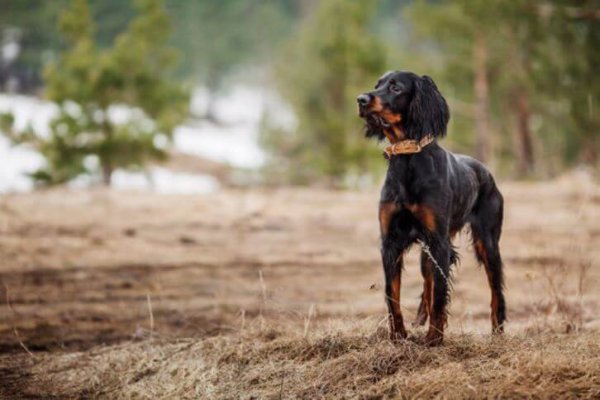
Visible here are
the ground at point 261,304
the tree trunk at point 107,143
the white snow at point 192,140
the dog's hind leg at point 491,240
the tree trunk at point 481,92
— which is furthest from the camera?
the tree trunk at point 481,92

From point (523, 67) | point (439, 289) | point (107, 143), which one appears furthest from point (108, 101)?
point (439, 289)

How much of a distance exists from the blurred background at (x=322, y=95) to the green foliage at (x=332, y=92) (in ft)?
0.16

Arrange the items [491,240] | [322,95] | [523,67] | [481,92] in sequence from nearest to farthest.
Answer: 1. [491,240]
2. [523,67]
3. [481,92]
4. [322,95]

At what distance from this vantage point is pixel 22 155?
82.0 ft

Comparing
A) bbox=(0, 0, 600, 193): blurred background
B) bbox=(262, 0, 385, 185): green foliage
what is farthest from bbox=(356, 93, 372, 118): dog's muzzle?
bbox=(262, 0, 385, 185): green foliage

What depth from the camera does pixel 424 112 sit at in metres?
4.04

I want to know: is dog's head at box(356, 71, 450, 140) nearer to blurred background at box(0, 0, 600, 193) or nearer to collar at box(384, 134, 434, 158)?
collar at box(384, 134, 434, 158)

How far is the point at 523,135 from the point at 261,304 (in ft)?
55.6

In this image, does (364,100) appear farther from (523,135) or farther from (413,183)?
(523,135)

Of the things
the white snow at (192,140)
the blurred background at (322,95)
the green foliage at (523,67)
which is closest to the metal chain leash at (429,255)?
the blurred background at (322,95)

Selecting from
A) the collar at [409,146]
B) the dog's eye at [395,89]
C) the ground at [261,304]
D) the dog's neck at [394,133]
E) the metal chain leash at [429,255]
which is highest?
the dog's eye at [395,89]

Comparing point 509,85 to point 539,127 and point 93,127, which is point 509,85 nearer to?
point 539,127

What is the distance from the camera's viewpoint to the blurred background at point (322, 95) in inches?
609

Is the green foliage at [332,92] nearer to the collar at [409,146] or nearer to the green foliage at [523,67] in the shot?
the green foliage at [523,67]
